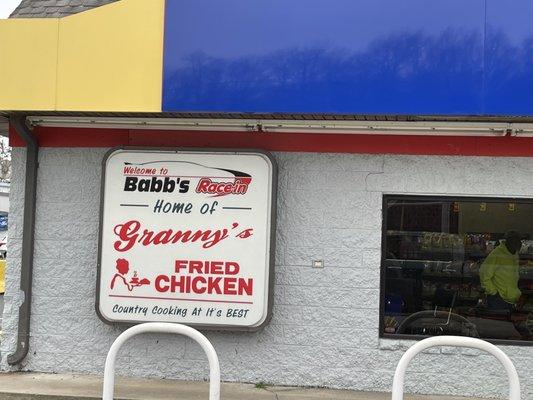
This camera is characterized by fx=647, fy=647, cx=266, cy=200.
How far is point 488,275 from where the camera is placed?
655 cm

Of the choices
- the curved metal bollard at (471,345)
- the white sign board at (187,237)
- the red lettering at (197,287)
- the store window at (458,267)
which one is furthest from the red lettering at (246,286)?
the curved metal bollard at (471,345)

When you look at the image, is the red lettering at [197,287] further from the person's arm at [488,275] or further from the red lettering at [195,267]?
the person's arm at [488,275]

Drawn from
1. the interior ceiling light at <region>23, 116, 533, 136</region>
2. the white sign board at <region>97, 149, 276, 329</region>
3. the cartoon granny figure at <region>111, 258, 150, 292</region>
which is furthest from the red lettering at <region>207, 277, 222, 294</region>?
the interior ceiling light at <region>23, 116, 533, 136</region>

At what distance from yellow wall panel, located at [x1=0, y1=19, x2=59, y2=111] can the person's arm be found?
458 cm

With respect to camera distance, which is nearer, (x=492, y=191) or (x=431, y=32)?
(x=431, y=32)

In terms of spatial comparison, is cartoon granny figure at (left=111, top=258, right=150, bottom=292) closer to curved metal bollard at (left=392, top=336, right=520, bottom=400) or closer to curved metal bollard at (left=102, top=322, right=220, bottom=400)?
curved metal bollard at (left=102, top=322, right=220, bottom=400)

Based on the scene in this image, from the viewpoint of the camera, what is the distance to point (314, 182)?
6652mm

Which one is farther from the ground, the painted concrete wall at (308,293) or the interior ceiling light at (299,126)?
the interior ceiling light at (299,126)

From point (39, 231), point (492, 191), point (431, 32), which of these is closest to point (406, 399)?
point (492, 191)

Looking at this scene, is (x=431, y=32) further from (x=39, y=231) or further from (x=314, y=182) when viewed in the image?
(x=39, y=231)

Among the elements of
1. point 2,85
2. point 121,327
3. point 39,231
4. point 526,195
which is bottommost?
point 121,327

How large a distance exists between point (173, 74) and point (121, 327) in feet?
8.72

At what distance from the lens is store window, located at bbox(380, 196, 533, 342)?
6.49m

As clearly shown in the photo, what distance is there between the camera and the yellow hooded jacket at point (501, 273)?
653 cm
